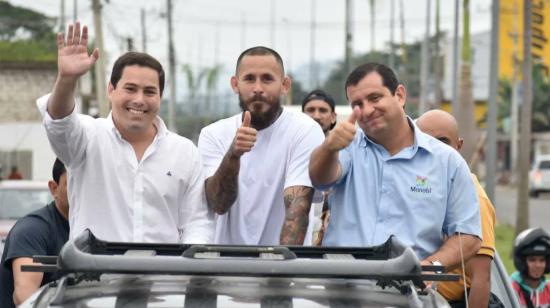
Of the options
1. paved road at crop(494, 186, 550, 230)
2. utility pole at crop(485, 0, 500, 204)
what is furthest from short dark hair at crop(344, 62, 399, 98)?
paved road at crop(494, 186, 550, 230)

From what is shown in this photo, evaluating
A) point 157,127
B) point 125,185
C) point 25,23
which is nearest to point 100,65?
point 157,127

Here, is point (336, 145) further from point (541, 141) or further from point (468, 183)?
point (541, 141)

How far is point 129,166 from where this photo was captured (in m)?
5.40

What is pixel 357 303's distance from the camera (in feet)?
11.3

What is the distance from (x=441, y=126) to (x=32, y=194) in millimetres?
10706

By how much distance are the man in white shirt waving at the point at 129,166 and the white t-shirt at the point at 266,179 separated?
298mm

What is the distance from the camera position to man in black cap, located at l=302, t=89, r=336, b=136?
905 centimetres

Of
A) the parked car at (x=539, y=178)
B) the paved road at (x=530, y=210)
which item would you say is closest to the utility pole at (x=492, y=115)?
the paved road at (x=530, y=210)

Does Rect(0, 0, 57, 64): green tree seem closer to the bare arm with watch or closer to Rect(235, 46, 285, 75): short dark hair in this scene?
Rect(235, 46, 285, 75): short dark hair

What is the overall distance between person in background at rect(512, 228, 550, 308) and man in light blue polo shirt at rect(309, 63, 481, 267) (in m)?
3.64

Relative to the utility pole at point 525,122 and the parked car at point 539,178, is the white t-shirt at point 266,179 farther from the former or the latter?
the parked car at point 539,178

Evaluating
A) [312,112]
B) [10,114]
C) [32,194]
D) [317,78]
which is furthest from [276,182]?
[317,78]

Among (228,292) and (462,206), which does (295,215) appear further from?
(228,292)

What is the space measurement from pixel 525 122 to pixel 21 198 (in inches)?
450
